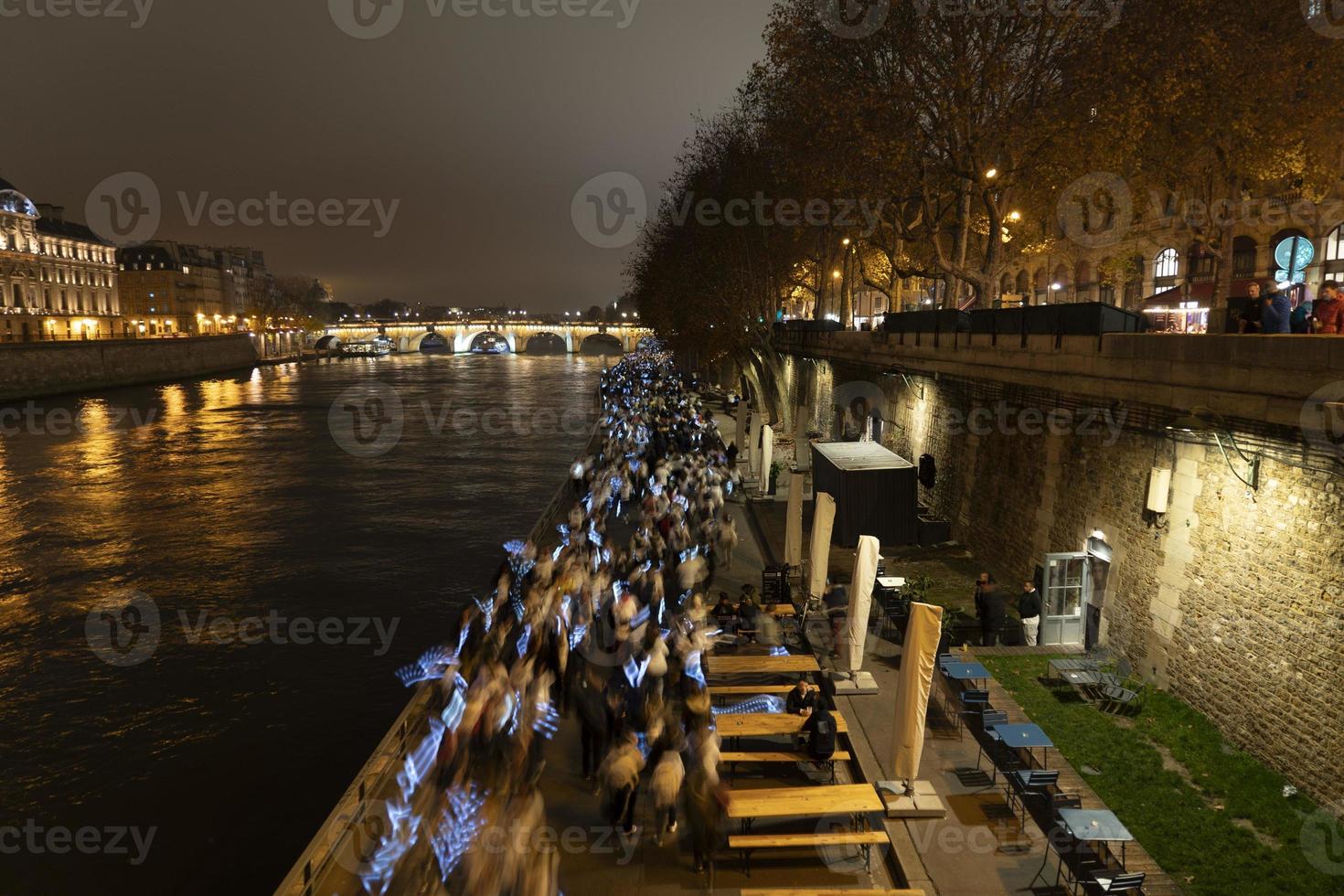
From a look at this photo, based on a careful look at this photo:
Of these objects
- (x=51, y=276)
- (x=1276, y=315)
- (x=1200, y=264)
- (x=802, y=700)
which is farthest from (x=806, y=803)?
(x=51, y=276)

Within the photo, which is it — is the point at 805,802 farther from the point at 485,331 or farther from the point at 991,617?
the point at 485,331

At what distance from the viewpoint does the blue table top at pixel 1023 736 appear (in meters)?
7.91

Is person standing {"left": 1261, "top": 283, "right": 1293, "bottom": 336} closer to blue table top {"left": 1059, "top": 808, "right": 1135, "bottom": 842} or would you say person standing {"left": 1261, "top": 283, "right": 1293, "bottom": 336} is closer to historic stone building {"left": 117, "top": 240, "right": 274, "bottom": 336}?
blue table top {"left": 1059, "top": 808, "right": 1135, "bottom": 842}

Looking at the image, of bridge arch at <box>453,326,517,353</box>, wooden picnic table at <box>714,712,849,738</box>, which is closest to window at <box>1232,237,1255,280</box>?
wooden picnic table at <box>714,712,849,738</box>

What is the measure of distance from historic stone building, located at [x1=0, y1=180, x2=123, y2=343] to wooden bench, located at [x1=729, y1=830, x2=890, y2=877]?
7854 centimetres

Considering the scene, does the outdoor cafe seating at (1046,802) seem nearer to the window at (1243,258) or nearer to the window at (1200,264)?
the window at (1243,258)

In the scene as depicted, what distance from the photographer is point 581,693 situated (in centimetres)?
922

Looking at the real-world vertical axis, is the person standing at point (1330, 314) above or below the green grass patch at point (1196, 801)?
above

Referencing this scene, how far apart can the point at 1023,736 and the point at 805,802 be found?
2.45 m

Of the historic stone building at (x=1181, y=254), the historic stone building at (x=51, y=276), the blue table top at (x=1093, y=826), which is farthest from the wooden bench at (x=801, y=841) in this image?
the historic stone building at (x=51, y=276)

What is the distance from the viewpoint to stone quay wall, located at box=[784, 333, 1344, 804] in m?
7.80

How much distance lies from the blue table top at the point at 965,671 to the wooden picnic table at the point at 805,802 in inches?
103

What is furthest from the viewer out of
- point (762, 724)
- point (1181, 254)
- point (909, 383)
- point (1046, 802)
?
point (1181, 254)

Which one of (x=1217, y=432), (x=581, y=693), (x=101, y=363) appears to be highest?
(x=1217, y=432)
